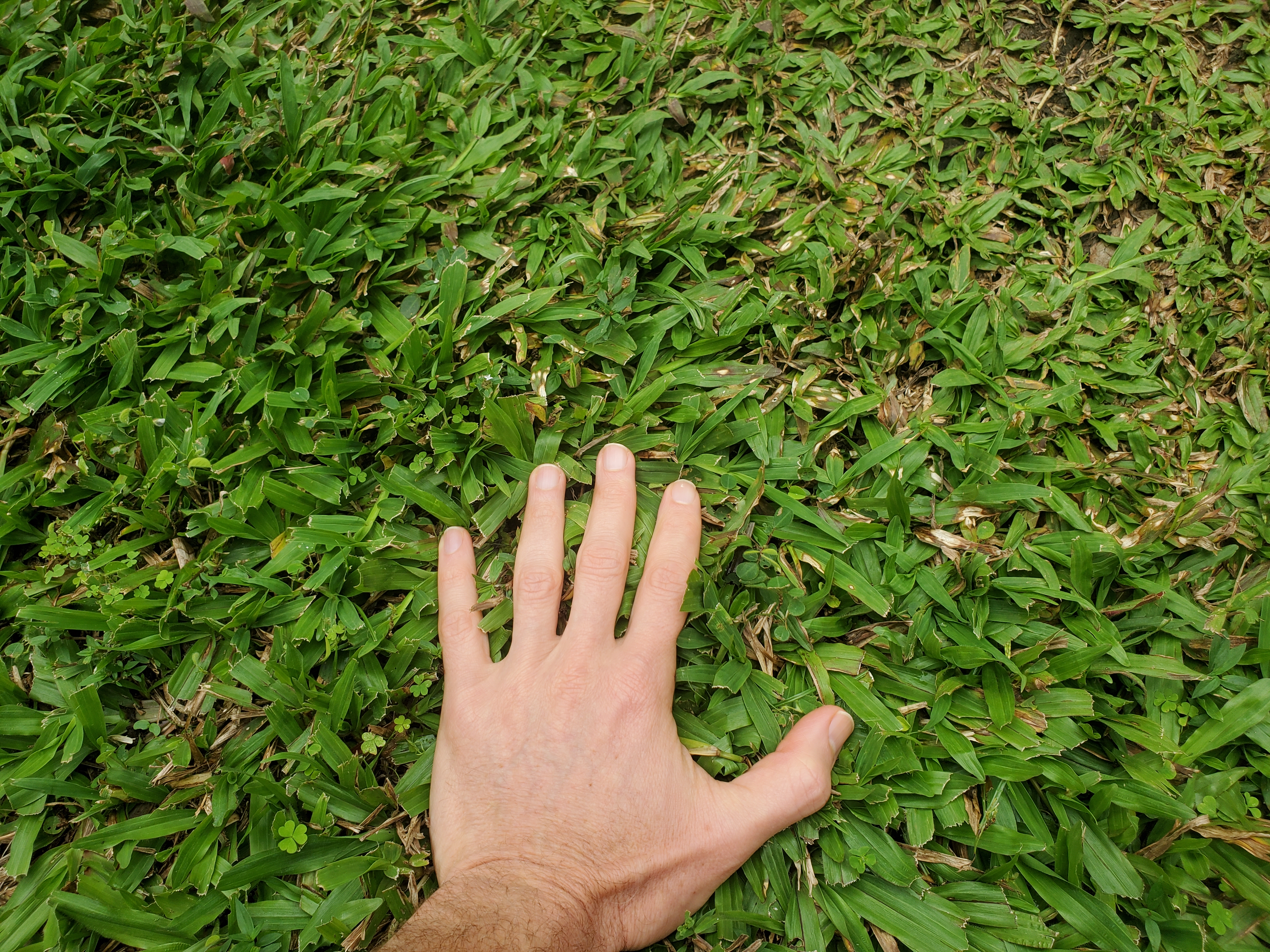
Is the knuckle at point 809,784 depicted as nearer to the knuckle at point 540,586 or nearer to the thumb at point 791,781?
the thumb at point 791,781

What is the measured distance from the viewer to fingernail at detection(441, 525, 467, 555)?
206 cm

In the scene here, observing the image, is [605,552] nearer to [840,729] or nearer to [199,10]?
[840,729]

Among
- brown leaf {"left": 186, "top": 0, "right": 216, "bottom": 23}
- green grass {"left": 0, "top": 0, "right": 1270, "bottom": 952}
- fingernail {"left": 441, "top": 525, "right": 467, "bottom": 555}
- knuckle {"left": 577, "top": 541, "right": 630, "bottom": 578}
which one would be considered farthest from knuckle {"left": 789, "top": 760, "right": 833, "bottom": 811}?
brown leaf {"left": 186, "top": 0, "right": 216, "bottom": 23}

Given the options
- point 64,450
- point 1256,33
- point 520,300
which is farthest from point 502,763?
point 1256,33

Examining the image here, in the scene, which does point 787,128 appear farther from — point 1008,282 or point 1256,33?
point 1256,33

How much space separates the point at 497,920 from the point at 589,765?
1.28 feet

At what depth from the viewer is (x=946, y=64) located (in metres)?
2.68

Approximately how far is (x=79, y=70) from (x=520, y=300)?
5.95ft

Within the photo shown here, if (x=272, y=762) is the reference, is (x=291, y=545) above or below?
above

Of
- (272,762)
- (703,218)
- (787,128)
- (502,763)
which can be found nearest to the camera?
(502,763)

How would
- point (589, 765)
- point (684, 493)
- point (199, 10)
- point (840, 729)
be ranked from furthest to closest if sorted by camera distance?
1. point (199, 10)
2. point (684, 493)
3. point (840, 729)
4. point (589, 765)

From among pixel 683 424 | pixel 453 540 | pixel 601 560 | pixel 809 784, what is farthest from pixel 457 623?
pixel 809 784

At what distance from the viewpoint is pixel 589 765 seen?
181 cm

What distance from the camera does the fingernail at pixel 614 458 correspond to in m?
2.09
